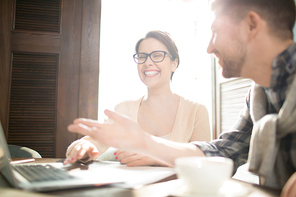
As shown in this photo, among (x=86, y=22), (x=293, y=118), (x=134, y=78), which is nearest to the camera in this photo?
(x=293, y=118)

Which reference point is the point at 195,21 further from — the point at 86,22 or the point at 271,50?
the point at 271,50

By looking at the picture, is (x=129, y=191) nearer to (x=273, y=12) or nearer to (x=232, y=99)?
(x=273, y=12)

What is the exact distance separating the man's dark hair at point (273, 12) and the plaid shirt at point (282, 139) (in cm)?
9

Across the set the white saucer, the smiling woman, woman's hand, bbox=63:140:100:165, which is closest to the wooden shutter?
the smiling woman

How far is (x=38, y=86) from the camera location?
2.46 metres

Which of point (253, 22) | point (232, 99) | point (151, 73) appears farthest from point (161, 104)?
point (232, 99)

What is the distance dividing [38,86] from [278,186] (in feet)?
7.94

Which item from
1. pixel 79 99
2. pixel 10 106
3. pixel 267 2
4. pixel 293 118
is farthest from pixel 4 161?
pixel 10 106

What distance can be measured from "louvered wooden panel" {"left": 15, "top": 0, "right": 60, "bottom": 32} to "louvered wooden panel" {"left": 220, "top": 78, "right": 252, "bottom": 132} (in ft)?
6.94

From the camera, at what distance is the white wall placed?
8.76ft

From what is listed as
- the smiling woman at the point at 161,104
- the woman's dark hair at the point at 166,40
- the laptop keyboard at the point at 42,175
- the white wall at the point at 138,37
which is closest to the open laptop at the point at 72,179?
the laptop keyboard at the point at 42,175

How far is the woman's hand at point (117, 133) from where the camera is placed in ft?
1.91

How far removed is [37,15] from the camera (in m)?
2.51

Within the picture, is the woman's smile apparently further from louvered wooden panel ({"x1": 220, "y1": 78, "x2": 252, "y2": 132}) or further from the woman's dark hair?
louvered wooden panel ({"x1": 220, "y1": 78, "x2": 252, "y2": 132})
